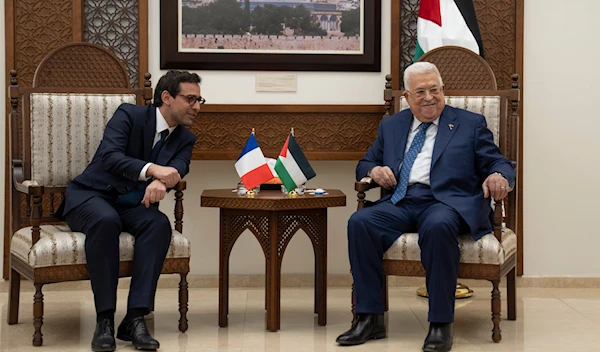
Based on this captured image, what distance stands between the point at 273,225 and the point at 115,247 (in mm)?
745

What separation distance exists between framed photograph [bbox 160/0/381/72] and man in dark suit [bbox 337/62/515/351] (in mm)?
943

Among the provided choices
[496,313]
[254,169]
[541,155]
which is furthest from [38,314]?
[541,155]

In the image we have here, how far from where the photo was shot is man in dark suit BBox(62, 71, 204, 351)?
3.62m

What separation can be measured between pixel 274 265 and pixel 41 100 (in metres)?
1.45

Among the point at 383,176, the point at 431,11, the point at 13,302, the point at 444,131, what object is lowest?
the point at 13,302

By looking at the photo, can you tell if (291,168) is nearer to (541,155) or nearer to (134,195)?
(134,195)

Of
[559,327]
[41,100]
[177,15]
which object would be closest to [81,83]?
A: [41,100]

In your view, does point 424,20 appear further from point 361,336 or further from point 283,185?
point 361,336

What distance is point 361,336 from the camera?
3.72 m

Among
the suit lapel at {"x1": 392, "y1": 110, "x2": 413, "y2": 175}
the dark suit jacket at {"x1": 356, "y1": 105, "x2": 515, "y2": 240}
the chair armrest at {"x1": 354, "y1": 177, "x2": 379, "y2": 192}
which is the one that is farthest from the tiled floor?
the suit lapel at {"x1": 392, "y1": 110, "x2": 413, "y2": 175}

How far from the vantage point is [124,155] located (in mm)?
3900

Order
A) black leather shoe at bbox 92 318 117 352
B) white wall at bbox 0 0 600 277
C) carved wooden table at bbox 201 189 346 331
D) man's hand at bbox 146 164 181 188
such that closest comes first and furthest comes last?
black leather shoe at bbox 92 318 117 352 → man's hand at bbox 146 164 181 188 → carved wooden table at bbox 201 189 346 331 → white wall at bbox 0 0 600 277

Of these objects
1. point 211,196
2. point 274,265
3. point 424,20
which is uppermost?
point 424,20

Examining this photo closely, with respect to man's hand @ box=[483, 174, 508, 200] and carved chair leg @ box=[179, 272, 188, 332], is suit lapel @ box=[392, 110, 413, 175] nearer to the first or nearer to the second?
man's hand @ box=[483, 174, 508, 200]
